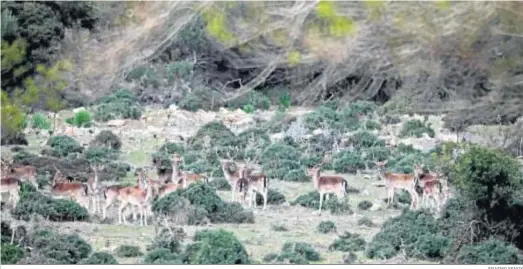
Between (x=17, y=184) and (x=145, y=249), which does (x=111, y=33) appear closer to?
(x=17, y=184)

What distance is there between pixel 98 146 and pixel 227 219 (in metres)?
8.25

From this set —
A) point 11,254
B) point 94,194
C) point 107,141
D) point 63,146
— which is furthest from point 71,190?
point 107,141

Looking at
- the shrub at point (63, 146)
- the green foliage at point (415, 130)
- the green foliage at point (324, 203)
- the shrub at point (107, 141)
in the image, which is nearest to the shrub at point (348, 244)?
the green foliage at point (324, 203)

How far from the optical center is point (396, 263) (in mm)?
15539

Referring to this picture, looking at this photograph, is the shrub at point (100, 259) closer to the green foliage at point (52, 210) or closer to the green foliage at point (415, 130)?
the green foliage at point (52, 210)

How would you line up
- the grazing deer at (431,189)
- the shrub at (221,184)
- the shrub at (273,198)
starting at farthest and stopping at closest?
the shrub at (221,184)
the shrub at (273,198)
the grazing deer at (431,189)

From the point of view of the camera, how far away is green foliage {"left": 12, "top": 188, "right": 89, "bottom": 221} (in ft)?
58.9

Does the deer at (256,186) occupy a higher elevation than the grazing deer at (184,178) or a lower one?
lower

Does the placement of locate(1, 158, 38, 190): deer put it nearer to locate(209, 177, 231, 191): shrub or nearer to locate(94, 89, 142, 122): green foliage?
locate(209, 177, 231, 191): shrub

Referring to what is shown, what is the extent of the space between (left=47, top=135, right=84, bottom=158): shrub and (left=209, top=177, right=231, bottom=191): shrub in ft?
12.7

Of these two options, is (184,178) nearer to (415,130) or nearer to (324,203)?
(324,203)

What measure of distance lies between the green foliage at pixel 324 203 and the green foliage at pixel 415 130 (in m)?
8.21

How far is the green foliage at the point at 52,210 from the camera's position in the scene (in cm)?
1794

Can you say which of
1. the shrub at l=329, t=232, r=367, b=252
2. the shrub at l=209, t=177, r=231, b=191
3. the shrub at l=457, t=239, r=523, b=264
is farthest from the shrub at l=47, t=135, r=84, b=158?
the shrub at l=457, t=239, r=523, b=264
